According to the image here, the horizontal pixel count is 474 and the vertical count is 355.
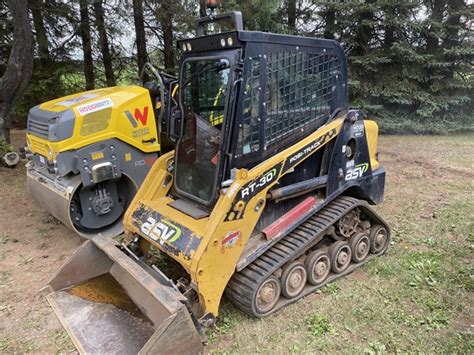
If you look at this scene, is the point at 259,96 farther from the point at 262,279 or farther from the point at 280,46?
the point at 262,279

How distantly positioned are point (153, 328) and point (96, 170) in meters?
2.08

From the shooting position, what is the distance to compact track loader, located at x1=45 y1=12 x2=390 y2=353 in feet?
9.29

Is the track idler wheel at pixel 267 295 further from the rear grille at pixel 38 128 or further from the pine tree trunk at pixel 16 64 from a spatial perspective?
the pine tree trunk at pixel 16 64

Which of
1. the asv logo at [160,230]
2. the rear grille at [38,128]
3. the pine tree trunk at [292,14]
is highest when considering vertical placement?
the pine tree trunk at [292,14]

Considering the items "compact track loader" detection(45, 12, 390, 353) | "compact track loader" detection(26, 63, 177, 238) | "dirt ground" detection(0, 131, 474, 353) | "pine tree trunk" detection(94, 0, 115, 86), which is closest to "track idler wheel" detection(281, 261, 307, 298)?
"compact track loader" detection(45, 12, 390, 353)

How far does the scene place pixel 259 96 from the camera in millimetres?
2982

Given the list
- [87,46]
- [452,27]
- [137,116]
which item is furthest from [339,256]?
[87,46]

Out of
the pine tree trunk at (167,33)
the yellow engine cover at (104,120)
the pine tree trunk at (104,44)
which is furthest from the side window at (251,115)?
the pine tree trunk at (104,44)

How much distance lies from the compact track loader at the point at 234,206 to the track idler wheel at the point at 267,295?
0.02 metres

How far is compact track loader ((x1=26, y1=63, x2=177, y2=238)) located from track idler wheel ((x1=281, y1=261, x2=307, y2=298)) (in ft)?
7.77

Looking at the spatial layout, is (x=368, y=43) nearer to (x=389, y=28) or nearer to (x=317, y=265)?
(x=389, y=28)

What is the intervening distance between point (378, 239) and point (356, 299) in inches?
36.5

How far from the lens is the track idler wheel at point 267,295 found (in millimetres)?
3076

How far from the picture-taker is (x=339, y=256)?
370 cm
